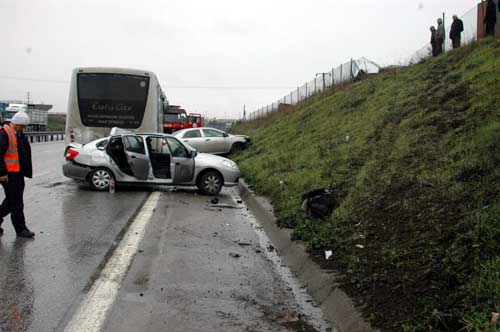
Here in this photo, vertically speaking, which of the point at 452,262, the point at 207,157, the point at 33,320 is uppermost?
the point at 207,157

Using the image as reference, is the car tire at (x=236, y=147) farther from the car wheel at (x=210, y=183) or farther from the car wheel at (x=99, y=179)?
the car wheel at (x=99, y=179)

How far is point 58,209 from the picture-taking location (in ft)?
32.4

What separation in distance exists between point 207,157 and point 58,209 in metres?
4.48

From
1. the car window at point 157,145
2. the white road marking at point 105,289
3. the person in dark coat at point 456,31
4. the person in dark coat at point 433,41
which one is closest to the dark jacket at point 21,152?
the white road marking at point 105,289

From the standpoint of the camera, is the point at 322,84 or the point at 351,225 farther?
the point at 322,84

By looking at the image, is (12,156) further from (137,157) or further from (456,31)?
(456,31)

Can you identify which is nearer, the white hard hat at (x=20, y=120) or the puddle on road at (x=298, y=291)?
the puddle on road at (x=298, y=291)

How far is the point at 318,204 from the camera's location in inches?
317

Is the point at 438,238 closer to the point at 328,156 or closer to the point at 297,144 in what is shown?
the point at 328,156

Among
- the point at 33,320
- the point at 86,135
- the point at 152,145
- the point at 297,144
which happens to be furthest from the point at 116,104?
the point at 33,320

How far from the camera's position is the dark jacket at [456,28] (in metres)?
19.4

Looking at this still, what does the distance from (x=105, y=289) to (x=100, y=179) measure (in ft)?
26.1

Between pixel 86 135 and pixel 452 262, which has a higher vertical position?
pixel 86 135

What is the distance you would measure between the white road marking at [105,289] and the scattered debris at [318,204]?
8.24 feet
